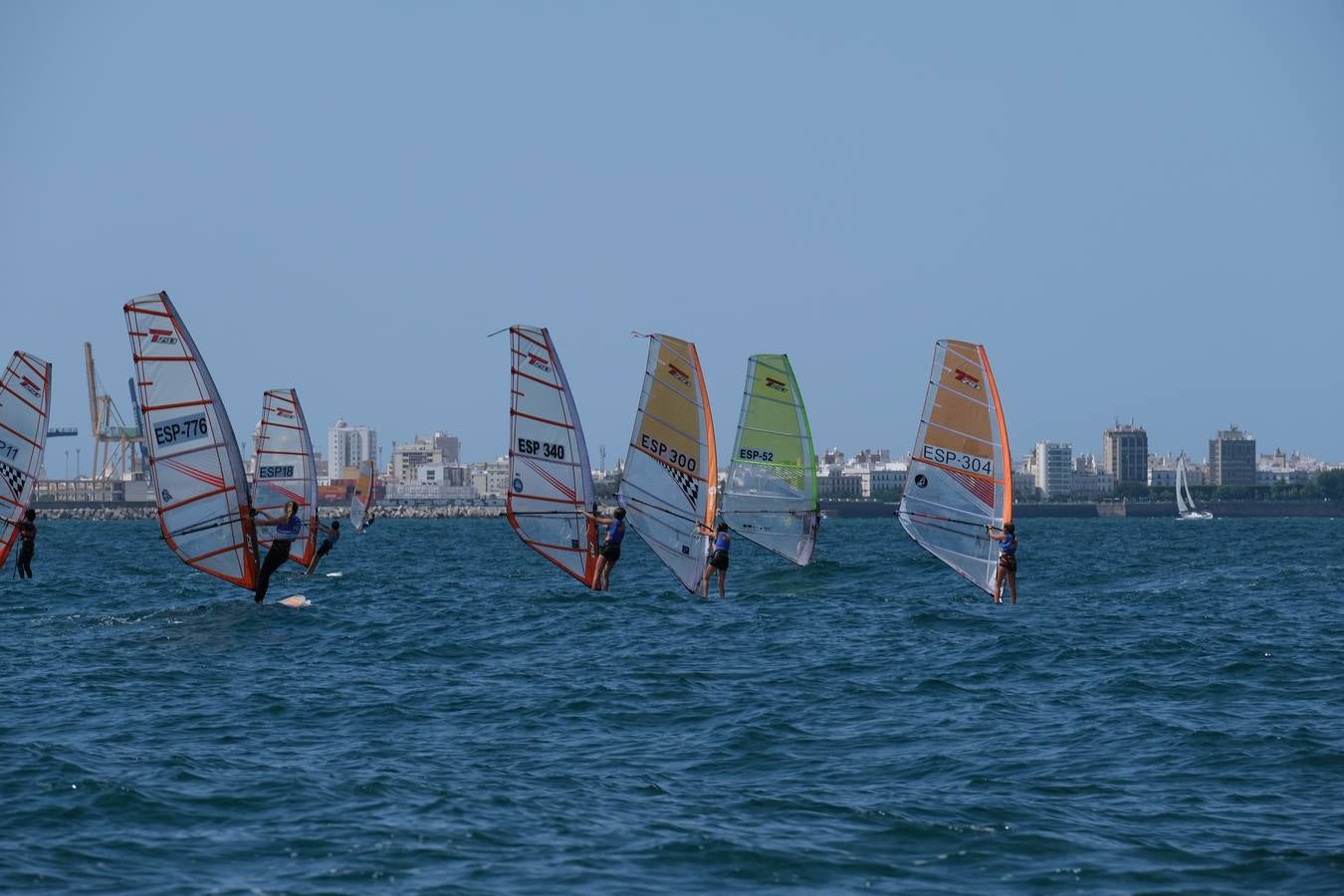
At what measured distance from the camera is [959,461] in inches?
984

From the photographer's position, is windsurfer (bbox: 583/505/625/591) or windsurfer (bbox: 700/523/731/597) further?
windsurfer (bbox: 700/523/731/597)

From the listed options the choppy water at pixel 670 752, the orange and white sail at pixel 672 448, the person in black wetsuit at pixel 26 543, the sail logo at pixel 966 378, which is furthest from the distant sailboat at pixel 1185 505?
the orange and white sail at pixel 672 448

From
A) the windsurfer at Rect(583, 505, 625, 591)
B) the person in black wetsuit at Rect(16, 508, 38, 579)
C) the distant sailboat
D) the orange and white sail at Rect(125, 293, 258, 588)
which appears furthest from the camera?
the distant sailboat

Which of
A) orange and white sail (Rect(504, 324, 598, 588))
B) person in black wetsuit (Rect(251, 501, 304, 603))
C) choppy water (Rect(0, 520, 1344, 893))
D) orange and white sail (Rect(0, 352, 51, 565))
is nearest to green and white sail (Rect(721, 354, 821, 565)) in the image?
choppy water (Rect(0, 520, 1344, 893))

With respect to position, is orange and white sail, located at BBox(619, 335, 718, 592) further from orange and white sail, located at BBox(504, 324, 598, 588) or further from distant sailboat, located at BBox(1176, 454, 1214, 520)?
distant sailboat, located at BBox(1176, 454, 1214, 520)

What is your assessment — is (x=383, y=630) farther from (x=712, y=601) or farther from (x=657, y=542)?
(x=712, y=601)

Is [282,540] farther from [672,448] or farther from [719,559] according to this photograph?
[719,559]

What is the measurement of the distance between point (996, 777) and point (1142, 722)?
2.83m

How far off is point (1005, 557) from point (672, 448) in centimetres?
583

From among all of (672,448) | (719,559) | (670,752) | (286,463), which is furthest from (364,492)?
(670,752)

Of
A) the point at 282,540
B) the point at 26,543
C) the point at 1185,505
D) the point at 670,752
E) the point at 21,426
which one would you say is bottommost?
the point at 670,752

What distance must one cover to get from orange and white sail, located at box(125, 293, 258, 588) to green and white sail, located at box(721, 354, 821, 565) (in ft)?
40.7

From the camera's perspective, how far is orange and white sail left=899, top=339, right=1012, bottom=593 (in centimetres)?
2480

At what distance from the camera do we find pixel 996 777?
11.9m
